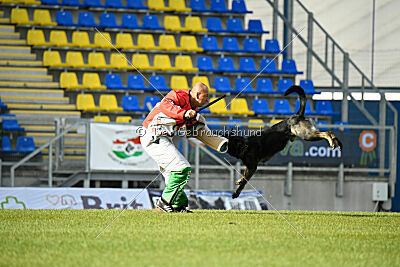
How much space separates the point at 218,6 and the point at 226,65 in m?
2.62

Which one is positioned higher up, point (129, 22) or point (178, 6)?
point (178, 6)

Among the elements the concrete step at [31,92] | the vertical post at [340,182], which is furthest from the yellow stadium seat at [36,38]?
the vertical post at [340,182]

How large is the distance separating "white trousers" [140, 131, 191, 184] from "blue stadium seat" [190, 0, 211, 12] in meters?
12.6

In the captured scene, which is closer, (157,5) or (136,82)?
(136,82)

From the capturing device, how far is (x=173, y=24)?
802 inches

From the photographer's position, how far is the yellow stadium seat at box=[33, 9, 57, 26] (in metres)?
19.9

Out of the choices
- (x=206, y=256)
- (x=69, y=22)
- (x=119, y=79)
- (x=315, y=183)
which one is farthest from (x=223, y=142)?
(x=69, y=22)

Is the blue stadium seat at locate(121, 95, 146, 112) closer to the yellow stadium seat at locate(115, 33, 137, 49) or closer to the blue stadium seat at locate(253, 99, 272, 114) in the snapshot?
the yellow stadium seat at locate(115, 33, 137, 49)

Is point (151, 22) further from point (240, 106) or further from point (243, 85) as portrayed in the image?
point (240, 106)

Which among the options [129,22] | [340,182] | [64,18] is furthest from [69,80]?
[340,182]

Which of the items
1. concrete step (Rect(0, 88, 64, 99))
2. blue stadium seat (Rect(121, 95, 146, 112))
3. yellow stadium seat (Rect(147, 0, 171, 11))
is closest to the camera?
blue stadium seat (Rect(121, 95, 146, 112))

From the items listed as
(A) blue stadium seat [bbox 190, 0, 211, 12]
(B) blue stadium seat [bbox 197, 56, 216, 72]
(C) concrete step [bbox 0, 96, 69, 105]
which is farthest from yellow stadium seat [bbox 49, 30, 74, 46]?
(A) blue stadium seat [bbox 190, 0, 211, 12]

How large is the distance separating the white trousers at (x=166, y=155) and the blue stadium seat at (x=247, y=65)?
35.2 ft

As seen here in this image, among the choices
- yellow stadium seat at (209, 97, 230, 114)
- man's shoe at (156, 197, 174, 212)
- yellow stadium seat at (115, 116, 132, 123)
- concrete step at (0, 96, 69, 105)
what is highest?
concrete step at (0, 96, 69, 105)
